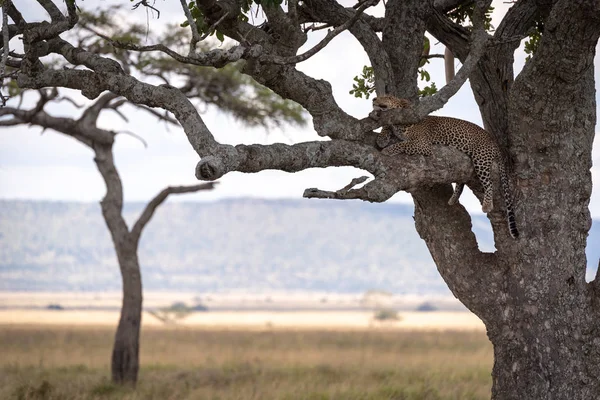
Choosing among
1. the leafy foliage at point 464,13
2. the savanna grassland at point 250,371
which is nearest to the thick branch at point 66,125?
the savanna grassland at point 250,371

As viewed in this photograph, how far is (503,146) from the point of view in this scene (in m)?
8.35

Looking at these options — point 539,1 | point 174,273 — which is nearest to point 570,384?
point 539,1

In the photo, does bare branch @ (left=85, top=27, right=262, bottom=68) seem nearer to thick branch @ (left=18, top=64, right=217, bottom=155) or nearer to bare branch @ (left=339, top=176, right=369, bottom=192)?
thick branch @ (left=18, top=64, right=217, bottom=155)

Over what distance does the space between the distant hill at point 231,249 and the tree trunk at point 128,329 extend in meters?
116

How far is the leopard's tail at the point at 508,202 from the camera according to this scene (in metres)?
7.86

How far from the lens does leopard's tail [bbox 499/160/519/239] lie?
7859 mm

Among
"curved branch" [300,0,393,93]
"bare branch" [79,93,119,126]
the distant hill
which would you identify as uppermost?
the distant hill

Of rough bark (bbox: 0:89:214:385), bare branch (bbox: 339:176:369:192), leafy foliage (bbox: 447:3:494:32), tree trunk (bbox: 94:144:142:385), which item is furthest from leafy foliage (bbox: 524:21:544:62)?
tree trunk (bbox: 94:144:142:385)

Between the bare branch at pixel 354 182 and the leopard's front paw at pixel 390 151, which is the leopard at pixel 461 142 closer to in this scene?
the leopard's front paw at pixel 390 151

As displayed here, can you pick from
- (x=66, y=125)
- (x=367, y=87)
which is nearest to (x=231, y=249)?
(x=66, y=125)

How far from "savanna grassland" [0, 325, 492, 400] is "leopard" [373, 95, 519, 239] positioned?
14.7ft

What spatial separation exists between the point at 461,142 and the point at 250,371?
928 cm

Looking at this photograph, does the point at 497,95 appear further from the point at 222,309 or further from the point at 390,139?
the point at 222,309

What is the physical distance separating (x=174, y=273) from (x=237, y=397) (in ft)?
431
